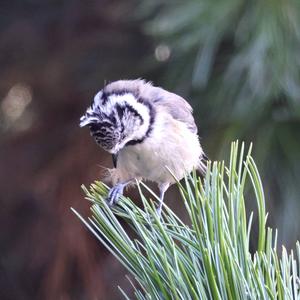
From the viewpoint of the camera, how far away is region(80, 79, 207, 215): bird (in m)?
1.77

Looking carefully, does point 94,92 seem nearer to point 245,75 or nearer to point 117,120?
point 245,75

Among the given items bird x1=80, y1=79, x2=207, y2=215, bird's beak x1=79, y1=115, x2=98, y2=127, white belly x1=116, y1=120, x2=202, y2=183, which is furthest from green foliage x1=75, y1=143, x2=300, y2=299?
white belly x1=116, y1=120, x2=202, y2=183

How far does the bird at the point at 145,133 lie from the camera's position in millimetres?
1772

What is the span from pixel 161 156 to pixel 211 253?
0.84 metres

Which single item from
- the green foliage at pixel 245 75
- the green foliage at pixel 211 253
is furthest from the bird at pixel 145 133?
the green foliage at pixel 211 253

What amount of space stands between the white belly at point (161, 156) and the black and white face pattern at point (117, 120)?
0.03 metres

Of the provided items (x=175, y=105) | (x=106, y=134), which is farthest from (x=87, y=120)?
(x=175, y=105)

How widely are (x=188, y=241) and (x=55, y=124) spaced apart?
143 centimetres

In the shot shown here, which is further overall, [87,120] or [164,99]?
[164,99]

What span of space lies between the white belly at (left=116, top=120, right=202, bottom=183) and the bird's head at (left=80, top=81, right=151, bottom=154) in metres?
0.03

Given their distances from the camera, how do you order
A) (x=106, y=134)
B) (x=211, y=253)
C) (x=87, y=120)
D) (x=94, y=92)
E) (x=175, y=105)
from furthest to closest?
(x=94, y=92) < (x=175, y=105) < (x=106, y=134) < (x=87, y=120) < (x=211, y=253)

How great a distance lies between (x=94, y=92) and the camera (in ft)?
8.07

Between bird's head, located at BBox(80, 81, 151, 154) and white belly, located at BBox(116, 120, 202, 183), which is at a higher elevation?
bird's head, located at BBox(80, 81, 151, 154)

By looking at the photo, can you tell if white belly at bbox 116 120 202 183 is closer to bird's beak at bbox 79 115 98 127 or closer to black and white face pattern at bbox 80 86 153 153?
black and white face pattern at bbox 80 86 153 153
